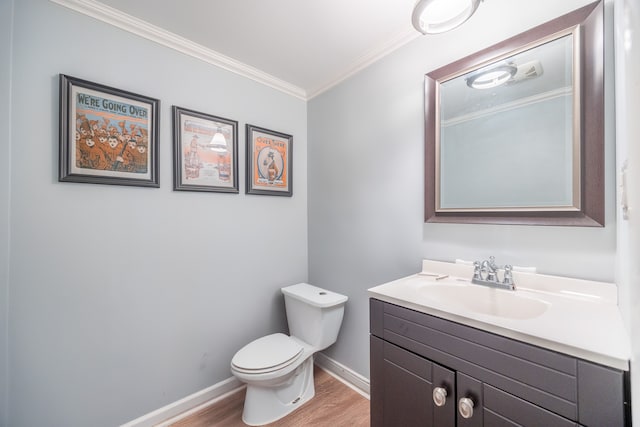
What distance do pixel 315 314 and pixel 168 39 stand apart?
6.49 feet

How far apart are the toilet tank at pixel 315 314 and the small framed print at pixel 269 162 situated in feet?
2.64

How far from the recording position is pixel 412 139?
153cm

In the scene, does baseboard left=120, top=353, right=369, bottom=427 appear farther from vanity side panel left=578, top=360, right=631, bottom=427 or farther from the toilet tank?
vanity side panel left=578, top=360, right=631, bottom=427

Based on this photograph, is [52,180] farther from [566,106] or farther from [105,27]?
[566,106]

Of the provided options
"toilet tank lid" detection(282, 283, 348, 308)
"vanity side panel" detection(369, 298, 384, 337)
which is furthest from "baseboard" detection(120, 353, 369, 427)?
"vanity side panel" detection(369, 298, 384, 337)

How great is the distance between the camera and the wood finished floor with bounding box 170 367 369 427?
153 cm

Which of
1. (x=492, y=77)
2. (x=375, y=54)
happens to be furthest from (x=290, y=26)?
(x=492, y=77)

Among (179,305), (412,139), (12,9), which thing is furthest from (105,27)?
(412,139)

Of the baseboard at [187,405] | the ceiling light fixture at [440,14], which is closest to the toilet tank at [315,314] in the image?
the baseboard at [187,405]

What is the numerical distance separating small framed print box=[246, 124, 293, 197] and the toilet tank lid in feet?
2.51

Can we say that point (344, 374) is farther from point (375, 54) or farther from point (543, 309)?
point (375, 54)

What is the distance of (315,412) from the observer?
63.4 inches

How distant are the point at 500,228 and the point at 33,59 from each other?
2.34 metres

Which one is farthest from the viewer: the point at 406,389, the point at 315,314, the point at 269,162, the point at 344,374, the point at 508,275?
the point at 269,162
